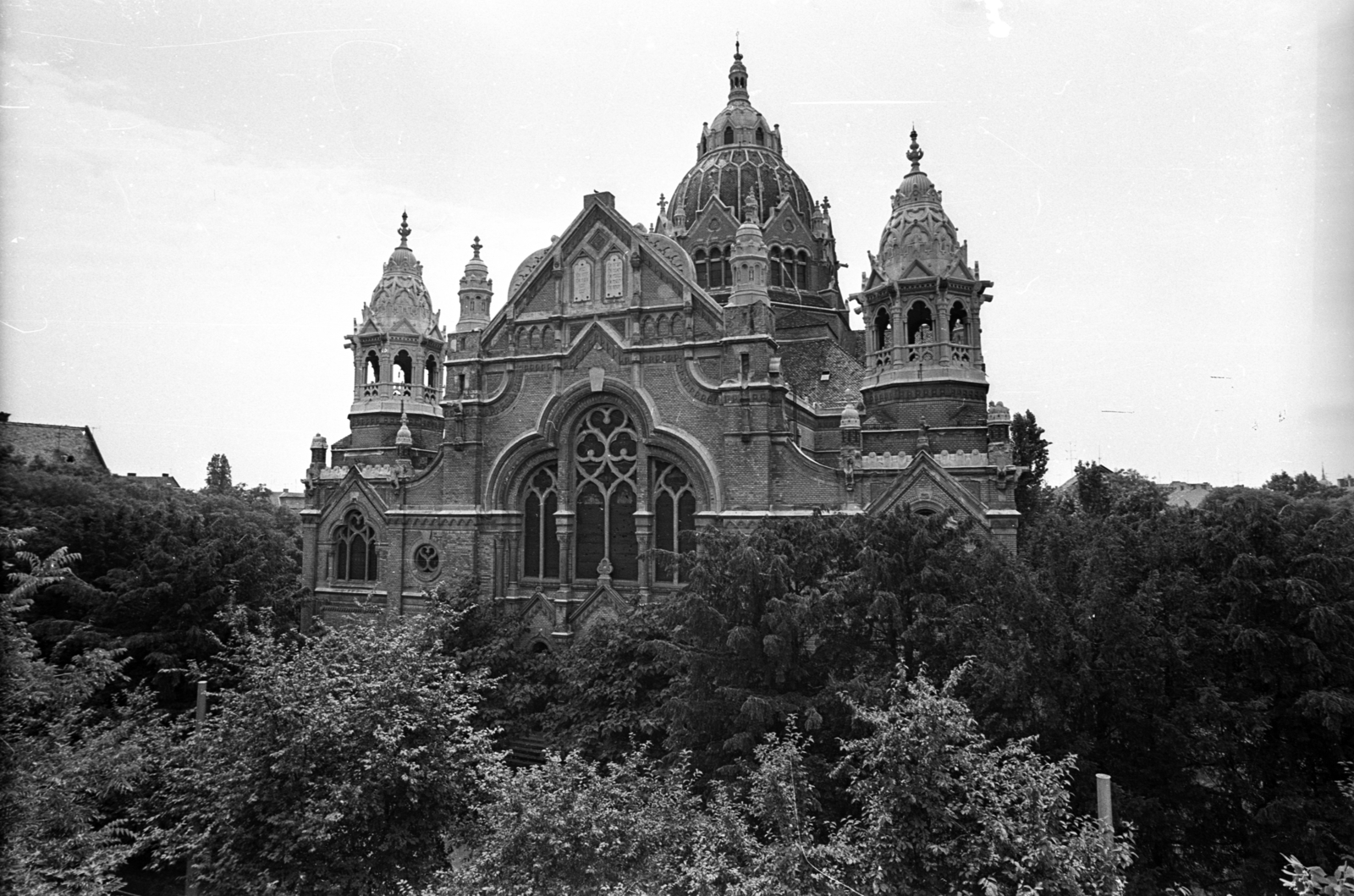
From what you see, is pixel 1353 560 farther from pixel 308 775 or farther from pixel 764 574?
pixel 308 775

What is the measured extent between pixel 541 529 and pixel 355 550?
31.2 feet

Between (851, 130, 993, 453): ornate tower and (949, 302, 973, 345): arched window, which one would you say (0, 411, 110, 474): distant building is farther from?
(949, 302, 973, 345): arched window

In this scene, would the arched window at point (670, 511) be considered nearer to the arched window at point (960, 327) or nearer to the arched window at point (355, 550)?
the arched window at point (960, 327)

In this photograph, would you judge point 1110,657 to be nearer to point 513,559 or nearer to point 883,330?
point 883,330

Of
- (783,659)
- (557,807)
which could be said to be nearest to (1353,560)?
(783,659)

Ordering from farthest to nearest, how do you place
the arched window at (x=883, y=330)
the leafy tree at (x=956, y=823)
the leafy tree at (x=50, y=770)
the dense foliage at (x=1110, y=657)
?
the arched window at (x=883, y=330)
the dense foliage at (x=1110, y=657)
the leafy tree at (x=50, y=770)
the leafy tree at (x=956, y=823)

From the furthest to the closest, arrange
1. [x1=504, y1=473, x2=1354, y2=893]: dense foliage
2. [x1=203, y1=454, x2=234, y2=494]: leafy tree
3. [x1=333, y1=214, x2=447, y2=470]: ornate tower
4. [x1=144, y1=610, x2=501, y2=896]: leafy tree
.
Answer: [x1=203, y1=454, x2=234, y2=494]: leafy tree → [x1=333, y1=214, x2=447, y2=470]: ornate tower → [x1=504, y1=473, x2=1354, y2=893]: dense foliage → [x1=144, y1=610, x2=501, y2=896]: leafy tree

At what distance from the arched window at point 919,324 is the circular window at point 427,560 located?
19.0 m

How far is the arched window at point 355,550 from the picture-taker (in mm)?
33000

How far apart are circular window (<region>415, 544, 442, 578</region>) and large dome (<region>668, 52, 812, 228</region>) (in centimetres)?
2103

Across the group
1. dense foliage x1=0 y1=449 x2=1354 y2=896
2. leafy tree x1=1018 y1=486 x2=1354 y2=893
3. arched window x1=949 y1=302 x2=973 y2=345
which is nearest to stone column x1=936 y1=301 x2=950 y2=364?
arched window x1=949 y1=302 x2=973 y2=345

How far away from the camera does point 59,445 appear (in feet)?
172

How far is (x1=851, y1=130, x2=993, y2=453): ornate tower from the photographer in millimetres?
28000

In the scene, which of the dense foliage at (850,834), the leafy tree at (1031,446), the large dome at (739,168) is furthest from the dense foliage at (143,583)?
the leafy tree at (1031,446)
